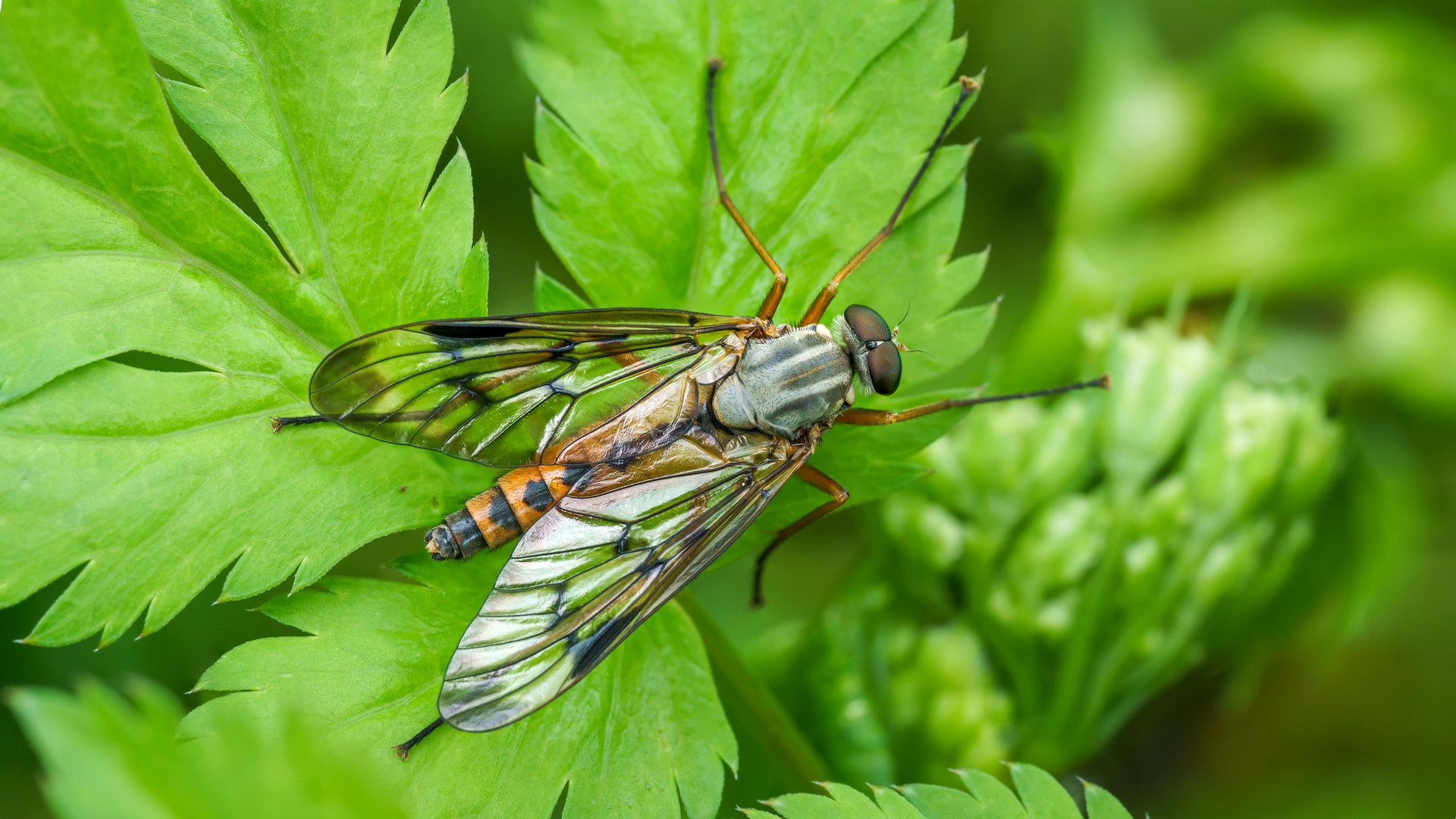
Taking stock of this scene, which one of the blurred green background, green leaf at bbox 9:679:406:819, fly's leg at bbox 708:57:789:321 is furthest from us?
the blurred green background

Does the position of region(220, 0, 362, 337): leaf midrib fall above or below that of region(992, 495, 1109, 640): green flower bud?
above

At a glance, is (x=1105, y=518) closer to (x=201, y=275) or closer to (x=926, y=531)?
(x=926, y=531)

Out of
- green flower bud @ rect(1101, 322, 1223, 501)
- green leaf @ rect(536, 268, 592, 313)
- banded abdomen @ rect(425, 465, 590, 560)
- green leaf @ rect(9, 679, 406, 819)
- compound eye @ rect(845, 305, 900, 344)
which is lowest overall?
green flower bud @ rect(1101, 322, 1223, 501)

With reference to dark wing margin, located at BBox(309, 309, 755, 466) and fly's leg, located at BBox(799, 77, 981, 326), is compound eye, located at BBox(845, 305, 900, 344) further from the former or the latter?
dark wing margin, located at BBox(309, 309, 755, 466)

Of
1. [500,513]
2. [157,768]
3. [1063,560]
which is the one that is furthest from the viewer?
[1063,560]

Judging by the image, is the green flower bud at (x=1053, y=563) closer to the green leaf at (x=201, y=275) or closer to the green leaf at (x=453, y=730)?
the green leaf at (x=453, y=730)

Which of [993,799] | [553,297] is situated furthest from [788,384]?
[993,799]

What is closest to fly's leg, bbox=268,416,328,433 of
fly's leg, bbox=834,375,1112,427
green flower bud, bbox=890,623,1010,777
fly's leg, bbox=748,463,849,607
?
fly's leg, bbox=748,463,849,607
